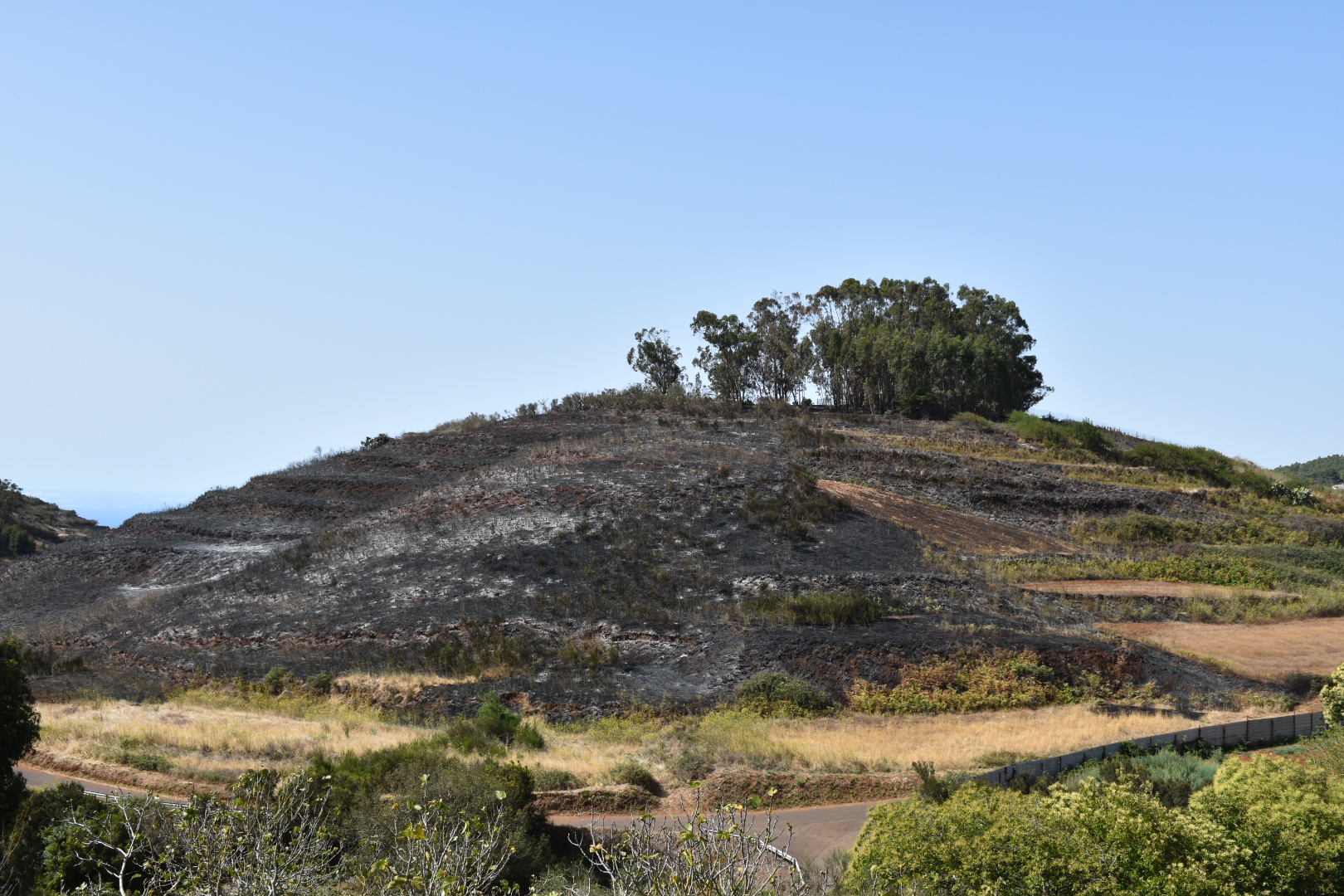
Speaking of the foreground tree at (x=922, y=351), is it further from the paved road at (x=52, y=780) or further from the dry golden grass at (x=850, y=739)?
the paved road at (x=52, y=780)

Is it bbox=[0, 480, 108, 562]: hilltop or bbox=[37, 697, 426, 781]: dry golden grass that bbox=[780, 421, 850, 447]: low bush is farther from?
bbox=[0, 480, 108, 562]: hilltop

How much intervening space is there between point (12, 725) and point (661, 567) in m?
19.8

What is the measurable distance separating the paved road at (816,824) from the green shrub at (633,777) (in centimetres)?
96

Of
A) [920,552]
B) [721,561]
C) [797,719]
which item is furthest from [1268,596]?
[797,719]

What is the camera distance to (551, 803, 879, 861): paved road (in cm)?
1412

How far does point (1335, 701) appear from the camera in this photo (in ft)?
64.5

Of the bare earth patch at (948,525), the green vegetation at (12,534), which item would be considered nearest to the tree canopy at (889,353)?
the bare earth patch at (948,525)

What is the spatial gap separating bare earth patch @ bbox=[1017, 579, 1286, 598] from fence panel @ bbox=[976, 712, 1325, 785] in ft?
35.4

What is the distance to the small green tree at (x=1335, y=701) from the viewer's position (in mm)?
19500

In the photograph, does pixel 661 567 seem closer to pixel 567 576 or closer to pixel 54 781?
pixel 567 576

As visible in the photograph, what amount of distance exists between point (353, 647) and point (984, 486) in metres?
30.1

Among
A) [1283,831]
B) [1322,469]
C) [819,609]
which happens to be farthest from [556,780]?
[1322,469]

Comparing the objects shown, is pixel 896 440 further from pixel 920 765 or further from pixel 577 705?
pixel 920 765

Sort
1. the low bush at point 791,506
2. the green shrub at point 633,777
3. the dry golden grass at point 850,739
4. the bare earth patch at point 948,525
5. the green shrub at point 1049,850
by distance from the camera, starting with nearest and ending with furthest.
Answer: the green shrub at point 1049,850 < the green shrub at point 633,777 < the dry golden grass at point 850,739 < the low bush at point 791,506 < the bare earth patch at point 948,525
